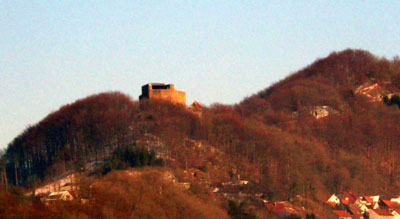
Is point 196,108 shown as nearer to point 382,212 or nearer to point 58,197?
point 382,212

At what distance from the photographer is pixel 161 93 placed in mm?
76125

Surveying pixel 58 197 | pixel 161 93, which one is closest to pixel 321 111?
pixel 161 93

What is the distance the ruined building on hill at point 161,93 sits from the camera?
76000 millimetres

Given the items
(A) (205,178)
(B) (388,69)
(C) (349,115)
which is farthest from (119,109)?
(B) (388,69)

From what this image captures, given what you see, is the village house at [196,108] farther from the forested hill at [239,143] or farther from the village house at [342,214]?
Answer: the village house at [342,214]

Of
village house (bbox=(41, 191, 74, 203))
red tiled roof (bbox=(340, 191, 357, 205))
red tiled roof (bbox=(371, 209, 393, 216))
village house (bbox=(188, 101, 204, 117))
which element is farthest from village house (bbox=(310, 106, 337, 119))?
village house (bbox=(41, 191, 74, 203))

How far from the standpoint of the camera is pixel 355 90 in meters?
94.7

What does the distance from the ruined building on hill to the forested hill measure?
1.33 metres

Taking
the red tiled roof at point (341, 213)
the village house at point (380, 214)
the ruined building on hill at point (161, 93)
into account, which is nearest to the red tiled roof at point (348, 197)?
the village house at point (380, 214)

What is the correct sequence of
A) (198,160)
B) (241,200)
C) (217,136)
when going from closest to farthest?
(241,200) < (198,160) < (217,136)

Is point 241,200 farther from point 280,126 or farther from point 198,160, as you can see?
point 280,126

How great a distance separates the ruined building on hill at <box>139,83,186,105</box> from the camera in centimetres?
7600

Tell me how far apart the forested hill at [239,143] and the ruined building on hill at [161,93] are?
133cm

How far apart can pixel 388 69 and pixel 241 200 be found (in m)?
46.2
